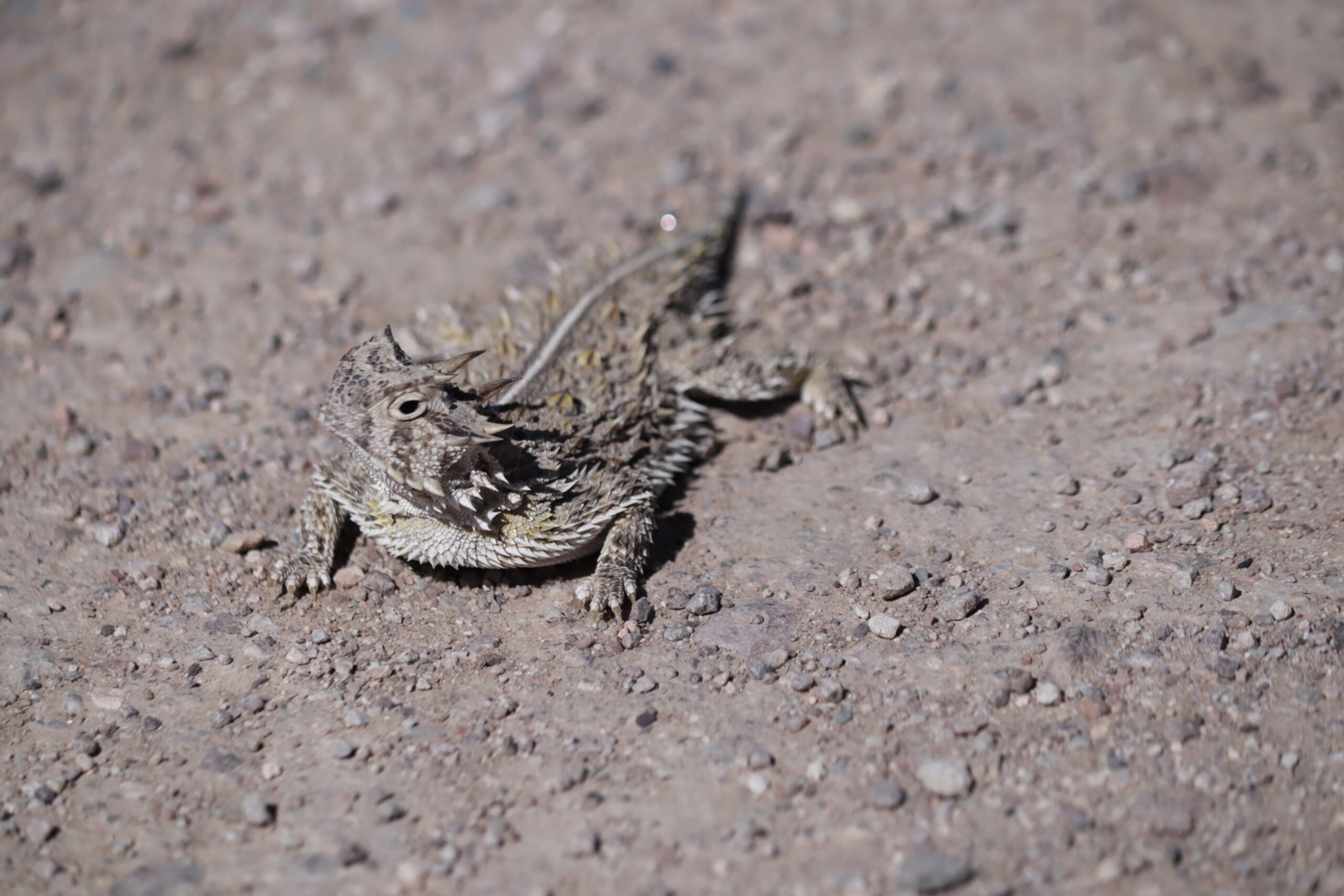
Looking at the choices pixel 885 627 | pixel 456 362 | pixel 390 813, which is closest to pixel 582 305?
pixel 456 362

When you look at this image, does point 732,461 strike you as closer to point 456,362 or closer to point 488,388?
point 488,388

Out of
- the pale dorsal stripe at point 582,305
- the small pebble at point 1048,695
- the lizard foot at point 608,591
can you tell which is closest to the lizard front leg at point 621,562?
the lizard foot at point 608,591

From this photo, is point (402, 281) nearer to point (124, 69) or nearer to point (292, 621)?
point (292, 621)

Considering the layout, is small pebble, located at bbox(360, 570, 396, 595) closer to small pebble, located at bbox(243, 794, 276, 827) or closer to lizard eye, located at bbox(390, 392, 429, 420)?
lizard eye, located at bbox(390, 392, 429, 420)

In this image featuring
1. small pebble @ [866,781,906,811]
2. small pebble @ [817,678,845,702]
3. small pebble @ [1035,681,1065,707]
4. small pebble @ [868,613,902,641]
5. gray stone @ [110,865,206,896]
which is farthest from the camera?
small pebble @ [868,613,902,641]

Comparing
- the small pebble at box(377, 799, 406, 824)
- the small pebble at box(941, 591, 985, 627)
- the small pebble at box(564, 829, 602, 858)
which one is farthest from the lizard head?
the small pebble at box(941, 591, 985, 627)

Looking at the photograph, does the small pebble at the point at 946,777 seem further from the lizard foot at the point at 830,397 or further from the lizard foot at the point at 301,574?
the lizard foot at the point at 301,574
